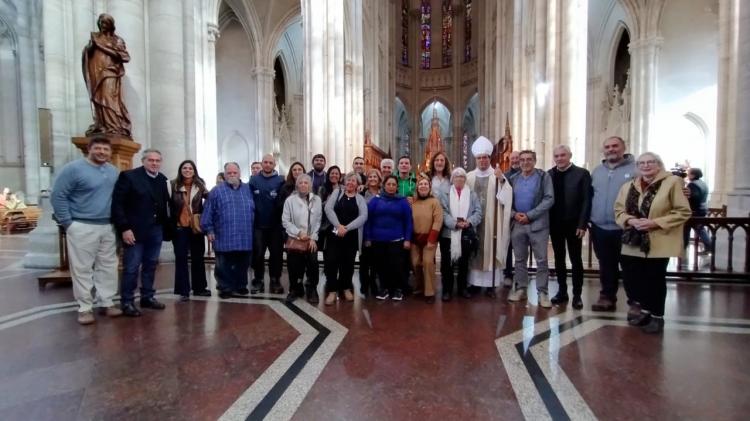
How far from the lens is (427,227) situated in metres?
4.59

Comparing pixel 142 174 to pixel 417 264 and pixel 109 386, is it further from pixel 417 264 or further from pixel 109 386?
pixel 417 264

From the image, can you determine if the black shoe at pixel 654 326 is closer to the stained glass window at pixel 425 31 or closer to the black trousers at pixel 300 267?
the black trousers at pixel 300 267

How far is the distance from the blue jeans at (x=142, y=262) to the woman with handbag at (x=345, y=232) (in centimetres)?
189

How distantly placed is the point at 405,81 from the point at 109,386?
1407 inches

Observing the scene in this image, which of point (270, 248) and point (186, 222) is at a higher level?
point (186, 222)

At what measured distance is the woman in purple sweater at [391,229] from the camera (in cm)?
458

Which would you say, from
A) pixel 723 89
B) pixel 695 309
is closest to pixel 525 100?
pixel 723 89

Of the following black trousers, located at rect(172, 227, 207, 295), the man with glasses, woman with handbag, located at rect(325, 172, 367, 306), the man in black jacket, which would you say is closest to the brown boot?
the man with glasses

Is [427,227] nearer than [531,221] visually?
No

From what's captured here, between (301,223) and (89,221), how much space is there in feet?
6.83

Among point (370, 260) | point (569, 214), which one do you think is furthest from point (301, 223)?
point (569, 214)

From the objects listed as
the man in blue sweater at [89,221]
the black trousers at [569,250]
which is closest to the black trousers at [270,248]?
the man in blue sweater at [89,221]

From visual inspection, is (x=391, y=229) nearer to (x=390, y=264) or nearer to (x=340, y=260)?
(x=390, y=264)

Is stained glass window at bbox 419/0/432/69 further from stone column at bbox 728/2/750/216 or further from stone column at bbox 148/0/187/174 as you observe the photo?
stone column at bbox 148/0/187/174
